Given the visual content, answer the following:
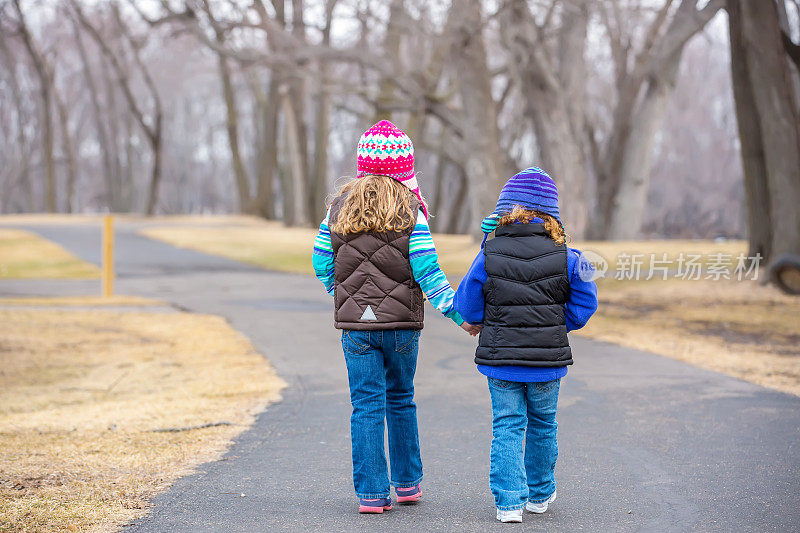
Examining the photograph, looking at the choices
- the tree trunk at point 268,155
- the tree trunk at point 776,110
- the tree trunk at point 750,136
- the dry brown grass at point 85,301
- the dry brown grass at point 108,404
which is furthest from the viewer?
the tree trunk at point 268,155

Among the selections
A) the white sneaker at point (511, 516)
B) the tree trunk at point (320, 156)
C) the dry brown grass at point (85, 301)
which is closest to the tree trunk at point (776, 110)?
the dry brown grass at point (85, 301)

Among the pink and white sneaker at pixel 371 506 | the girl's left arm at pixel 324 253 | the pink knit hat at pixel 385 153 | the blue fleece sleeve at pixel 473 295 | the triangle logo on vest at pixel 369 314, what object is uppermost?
the pink knit hat at pixel 385 153

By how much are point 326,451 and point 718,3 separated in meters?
18.5


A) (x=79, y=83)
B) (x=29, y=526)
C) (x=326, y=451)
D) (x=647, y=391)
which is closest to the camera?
(x=29, y=526)

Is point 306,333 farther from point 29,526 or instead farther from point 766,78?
point 766,78

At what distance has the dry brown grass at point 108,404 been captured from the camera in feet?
16.4

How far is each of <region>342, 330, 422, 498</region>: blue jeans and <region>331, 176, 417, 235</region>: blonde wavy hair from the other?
1.68ft

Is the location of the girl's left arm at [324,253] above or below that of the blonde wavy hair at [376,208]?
below

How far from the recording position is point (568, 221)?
25.2m

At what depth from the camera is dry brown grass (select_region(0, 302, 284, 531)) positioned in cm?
500

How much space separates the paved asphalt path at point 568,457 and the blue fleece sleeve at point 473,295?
97 centimetres

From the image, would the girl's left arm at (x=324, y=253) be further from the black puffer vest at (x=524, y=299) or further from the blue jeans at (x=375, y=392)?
the black puffer vest at (x=524, y=299)

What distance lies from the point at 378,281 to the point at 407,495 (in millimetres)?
1117

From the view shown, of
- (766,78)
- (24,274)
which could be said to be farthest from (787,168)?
(24,274)
